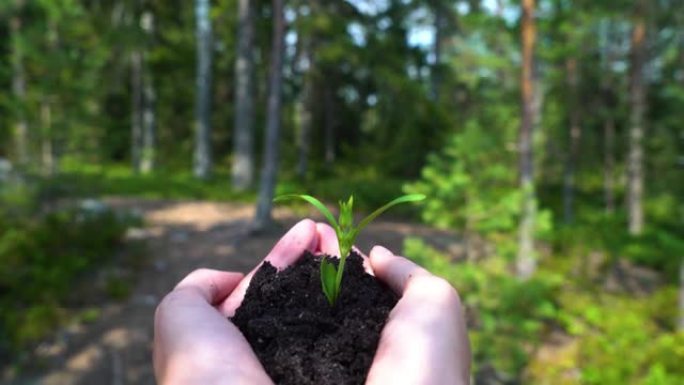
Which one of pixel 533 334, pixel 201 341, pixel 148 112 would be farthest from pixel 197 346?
pixel 148 112

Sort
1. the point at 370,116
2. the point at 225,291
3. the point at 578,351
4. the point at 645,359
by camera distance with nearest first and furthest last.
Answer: the point at 225,291 < the point at 645,359 < the point at 578,351 < the point at 370,116

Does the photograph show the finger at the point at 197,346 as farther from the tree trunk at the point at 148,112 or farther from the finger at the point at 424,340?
the tree trunk at the point at 148,112

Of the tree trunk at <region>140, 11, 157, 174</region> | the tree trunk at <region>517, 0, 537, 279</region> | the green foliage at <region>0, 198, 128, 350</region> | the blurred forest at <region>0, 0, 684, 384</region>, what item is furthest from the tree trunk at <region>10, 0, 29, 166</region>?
the tree trunk at <region>140, 11, 157, 174</region>

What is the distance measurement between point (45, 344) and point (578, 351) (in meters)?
6.57

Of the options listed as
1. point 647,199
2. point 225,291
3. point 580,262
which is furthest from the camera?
point 647,199

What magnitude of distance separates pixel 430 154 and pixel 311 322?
9.11 m

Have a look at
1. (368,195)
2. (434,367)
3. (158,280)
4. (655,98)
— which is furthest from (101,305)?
(655,98)

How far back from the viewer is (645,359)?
17.6ft

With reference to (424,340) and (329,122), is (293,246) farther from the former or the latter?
(329,122)

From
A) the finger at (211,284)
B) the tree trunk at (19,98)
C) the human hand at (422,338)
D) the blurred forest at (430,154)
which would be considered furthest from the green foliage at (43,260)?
the human hand at (422,338)

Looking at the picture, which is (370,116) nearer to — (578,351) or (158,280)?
(158,280)

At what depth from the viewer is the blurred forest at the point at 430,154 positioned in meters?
5.90

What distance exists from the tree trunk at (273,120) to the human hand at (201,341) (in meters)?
7.81

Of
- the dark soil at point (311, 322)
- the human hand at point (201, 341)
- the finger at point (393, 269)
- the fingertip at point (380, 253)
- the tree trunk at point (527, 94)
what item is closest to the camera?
the human hand at point (201, 341)
